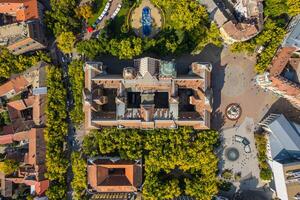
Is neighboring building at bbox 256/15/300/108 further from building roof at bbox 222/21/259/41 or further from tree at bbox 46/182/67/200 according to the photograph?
tree at bbox 46/182/67/200

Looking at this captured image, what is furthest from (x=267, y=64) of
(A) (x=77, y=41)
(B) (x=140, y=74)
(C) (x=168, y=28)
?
(A) (x=77, y=41)

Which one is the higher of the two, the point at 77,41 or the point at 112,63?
the point at 77,41

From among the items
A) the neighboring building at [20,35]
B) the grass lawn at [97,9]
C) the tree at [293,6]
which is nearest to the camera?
the neighboring building at [20,35]

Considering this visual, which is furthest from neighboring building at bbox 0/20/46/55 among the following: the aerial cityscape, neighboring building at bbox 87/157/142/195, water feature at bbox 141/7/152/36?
neighboring building at bbox 87/157/142/195

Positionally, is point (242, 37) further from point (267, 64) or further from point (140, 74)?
point (140, 74)

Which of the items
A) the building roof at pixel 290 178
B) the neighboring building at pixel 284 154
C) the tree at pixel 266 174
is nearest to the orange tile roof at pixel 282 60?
the neighboring building at pixel 284 154

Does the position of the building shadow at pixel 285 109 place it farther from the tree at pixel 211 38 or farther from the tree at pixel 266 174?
the tree at pixel 211 38

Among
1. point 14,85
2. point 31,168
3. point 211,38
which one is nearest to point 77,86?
point 14,85
